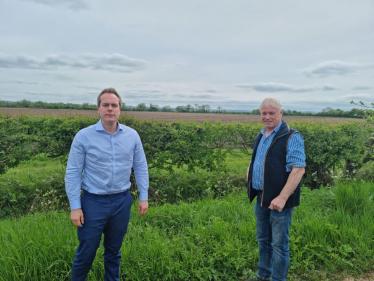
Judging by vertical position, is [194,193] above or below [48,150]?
below

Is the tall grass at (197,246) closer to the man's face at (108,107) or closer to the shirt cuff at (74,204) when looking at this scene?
the shirt cuff at (74,204)

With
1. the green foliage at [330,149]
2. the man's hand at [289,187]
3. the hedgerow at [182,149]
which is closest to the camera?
the man's hand at [289,187]

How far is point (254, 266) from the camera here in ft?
11.3

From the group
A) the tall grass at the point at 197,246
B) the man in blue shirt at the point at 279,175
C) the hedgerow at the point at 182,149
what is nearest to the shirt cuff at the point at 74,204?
the tall grass at the point at 197,246

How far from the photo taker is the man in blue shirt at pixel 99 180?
2.56 meters

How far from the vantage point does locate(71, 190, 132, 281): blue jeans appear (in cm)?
257

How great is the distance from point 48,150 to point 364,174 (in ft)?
27.2

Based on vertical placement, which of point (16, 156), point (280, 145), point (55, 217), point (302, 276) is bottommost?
point (302, 276)

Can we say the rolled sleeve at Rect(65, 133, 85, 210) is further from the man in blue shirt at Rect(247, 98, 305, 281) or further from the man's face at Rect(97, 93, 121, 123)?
the man in blue shirt at Rect(247, 98, 305, 281)

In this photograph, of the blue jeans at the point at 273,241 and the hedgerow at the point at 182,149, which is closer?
the blue jeans at the point at 273,241

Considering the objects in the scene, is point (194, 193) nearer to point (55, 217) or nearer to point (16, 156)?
point (55, 217)

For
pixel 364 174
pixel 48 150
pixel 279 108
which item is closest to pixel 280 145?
pixel 279 108

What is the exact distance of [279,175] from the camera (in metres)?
2.83

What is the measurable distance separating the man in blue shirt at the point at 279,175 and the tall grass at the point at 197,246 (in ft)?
2.37
